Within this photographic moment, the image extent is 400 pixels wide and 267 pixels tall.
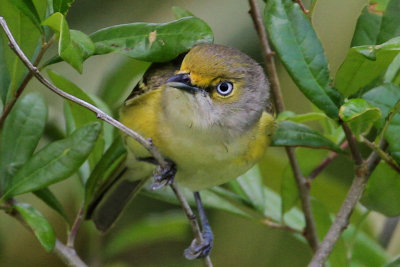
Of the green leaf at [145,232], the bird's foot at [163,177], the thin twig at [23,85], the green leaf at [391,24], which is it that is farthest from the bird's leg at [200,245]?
the green leaf at [391,24]

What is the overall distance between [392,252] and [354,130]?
1621 mm

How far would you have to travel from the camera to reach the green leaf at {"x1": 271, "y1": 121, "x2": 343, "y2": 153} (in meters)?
2.40

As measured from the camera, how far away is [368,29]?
7.27 feet

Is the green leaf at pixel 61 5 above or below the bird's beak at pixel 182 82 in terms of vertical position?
above

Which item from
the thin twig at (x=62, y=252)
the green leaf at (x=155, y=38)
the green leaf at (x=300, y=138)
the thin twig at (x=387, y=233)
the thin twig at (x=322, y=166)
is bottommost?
the thin twig at (x=387, y=233)

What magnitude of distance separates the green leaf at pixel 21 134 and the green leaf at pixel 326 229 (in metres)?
1.11

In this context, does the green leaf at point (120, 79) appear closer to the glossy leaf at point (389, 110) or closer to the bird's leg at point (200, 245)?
the bird's leg at point (200, 245)

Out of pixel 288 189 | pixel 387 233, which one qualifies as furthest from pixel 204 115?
pixel 387 233

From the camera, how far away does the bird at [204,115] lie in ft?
8.07

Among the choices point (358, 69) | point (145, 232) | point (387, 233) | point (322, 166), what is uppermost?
point (358, 69)

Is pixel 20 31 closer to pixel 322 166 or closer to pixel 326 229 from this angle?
pixel 322 166

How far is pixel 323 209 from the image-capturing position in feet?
9.45

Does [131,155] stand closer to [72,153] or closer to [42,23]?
[72,153]

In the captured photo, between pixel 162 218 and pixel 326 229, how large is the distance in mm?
758
